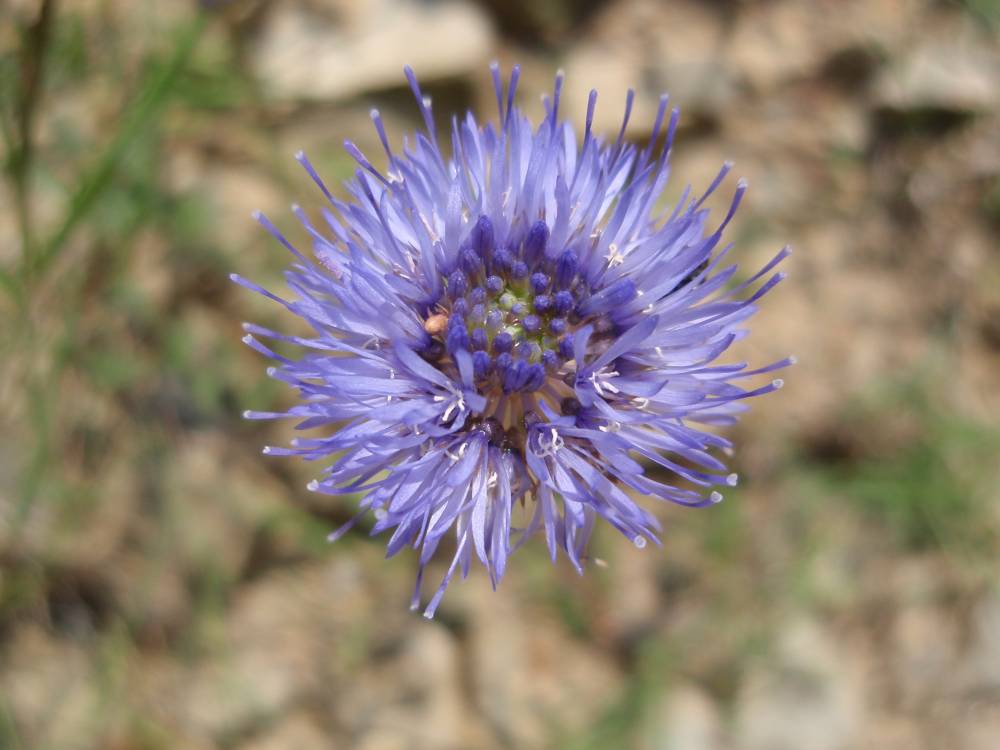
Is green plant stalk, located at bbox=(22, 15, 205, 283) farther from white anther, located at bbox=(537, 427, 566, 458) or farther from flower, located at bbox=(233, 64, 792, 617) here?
white anther, located at bbox=(537, 427, 566, 458)

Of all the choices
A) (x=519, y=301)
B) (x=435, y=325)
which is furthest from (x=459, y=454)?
(x=519, y=301)

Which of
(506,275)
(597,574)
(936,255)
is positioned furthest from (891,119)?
(506,275)

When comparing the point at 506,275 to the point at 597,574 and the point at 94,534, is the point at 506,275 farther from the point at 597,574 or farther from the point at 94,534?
the point at 94,534

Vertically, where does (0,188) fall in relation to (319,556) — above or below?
above

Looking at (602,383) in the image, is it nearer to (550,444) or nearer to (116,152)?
(550,444)

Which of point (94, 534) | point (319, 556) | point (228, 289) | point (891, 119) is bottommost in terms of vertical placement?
point (94, 534)

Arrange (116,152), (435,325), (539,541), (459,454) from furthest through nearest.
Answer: (539,541) → (116,152) → (435,325) → (459,454)

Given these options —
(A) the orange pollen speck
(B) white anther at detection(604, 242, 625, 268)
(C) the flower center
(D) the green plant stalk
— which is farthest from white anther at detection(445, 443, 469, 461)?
(D) the green plant stalk
